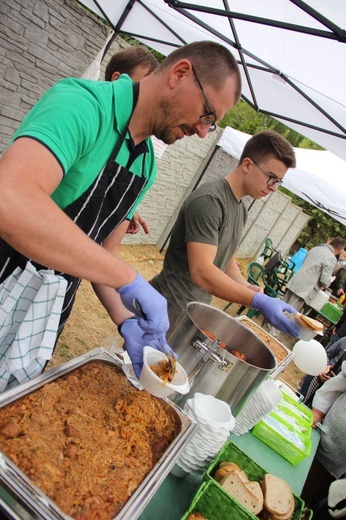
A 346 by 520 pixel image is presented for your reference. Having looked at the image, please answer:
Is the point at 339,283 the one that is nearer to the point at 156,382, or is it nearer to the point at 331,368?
the point at 331,368

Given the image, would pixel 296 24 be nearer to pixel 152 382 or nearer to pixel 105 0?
pixel 105 0

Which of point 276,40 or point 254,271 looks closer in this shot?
point 276,40

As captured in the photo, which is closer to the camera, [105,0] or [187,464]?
[187,464]

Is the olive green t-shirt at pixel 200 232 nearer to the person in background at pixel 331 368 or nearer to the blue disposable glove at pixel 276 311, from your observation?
the blue disposable glove at pixel 276 311

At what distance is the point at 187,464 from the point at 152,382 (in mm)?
482

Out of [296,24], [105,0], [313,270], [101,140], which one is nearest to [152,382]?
[101,140]

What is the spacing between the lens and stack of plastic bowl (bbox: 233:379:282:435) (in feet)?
5.65

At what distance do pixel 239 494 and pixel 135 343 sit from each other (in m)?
0.72

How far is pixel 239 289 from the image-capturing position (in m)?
2.26

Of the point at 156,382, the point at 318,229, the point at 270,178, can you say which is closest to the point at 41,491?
the point at 156,382

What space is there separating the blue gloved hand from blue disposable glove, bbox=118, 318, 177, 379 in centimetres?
5

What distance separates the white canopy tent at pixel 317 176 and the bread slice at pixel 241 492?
636cm

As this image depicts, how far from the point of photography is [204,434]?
129cm

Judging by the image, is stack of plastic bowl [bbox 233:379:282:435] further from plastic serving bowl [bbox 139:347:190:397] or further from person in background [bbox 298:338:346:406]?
person in background [bbox 298:338:346:406]
